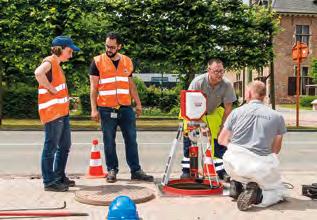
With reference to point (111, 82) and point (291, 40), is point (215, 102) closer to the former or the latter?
point (111, 82)

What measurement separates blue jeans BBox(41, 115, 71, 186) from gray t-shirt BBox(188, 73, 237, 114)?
1.80 meters

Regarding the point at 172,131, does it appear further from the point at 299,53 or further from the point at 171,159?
the point at 171,159

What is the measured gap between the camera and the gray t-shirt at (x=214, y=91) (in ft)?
22.4

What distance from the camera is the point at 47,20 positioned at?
20141 millimetres

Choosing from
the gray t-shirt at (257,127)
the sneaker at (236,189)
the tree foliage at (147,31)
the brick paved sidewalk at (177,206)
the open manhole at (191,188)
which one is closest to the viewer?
the brick paved sidewalk at (177,206)

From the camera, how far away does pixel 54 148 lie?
619 cm

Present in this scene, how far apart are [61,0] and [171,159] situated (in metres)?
15.8

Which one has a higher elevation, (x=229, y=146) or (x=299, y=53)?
(x=299, y=53)

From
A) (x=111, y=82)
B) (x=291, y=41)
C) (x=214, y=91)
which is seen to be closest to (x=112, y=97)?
(x=111, y=82)

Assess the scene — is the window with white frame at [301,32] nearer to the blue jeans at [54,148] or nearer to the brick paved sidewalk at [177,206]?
the brick paved sidewalk at [177,206]

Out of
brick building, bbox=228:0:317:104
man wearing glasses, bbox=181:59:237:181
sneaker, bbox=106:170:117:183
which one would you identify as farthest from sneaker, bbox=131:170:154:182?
brick building, bbox=228:0:317:104

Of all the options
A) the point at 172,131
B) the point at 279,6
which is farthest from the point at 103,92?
the point at 279,6

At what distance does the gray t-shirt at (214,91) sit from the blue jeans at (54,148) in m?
1.80

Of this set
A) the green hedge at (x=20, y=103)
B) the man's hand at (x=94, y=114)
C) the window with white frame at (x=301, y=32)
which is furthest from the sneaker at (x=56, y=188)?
the window with white frame at (x=301, y=32)
